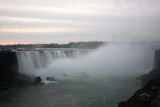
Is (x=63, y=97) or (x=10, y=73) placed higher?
(x=10, y=73)

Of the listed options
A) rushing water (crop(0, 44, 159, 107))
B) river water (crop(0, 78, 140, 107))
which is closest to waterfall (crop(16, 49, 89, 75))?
rushing water (crop(0, 44, 159, 107))

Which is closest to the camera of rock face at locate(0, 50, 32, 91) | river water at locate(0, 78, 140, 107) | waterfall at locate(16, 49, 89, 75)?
river water at locate(0, 78, 140, 107)

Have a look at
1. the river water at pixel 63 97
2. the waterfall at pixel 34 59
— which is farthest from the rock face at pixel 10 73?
the river water at pixel 63 97

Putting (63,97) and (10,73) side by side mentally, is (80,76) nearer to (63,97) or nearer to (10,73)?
(10,73)

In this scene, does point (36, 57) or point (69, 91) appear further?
point (36, 57)

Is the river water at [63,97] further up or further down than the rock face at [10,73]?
further down

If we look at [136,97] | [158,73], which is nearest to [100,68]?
[158,73]

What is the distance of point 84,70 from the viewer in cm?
3969

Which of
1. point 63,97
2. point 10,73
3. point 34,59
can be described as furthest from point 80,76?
point 63,97

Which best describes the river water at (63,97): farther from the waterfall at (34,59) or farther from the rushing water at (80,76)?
the waterfall at (34,59)

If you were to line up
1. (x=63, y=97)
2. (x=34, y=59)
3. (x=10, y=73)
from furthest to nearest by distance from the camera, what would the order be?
(x=34, y=59)
(x=10, y=73)
(x=63, y=97)

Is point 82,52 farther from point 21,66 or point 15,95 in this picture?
point 15,95

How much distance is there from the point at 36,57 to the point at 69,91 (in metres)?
12.3

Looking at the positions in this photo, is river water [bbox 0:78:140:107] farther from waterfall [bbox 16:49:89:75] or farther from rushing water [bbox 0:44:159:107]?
waterfall [bbox 16:49:89:75]
